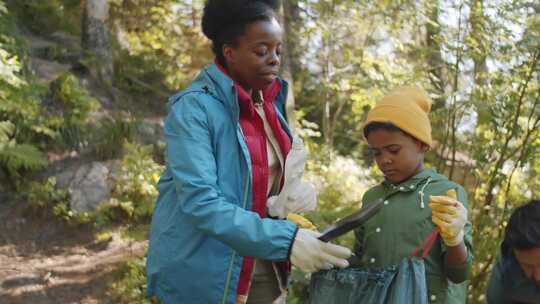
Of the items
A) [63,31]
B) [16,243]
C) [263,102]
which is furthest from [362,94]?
[63,31]

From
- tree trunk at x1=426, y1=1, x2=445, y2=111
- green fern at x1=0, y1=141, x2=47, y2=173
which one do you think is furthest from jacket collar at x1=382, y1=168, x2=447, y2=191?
green fern at x1=0, y1=141, x2=47, y2=173

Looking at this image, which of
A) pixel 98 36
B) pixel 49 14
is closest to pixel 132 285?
pixel 98 36

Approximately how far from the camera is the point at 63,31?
10102 mm

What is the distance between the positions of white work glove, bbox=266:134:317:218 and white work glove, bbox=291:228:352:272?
1.22 ft

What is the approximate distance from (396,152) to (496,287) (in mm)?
831

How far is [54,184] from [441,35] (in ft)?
14.8

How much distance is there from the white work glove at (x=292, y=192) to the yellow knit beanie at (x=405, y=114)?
1.12 ft

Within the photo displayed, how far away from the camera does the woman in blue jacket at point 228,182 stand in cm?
177

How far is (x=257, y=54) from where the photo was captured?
80.7 inches

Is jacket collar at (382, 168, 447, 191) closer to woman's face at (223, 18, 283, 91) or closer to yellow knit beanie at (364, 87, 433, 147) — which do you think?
yellow knit beanie at (364, 87, 433, 147)

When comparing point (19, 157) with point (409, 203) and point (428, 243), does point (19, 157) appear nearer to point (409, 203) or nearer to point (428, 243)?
point (409, 203)

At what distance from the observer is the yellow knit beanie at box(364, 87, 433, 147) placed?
7.15ft

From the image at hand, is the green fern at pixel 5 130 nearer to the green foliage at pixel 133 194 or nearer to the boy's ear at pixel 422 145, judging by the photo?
the green foliage at pixel 133 194

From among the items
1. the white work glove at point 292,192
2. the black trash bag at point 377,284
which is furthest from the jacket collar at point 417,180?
the white work glove at point 292,192
